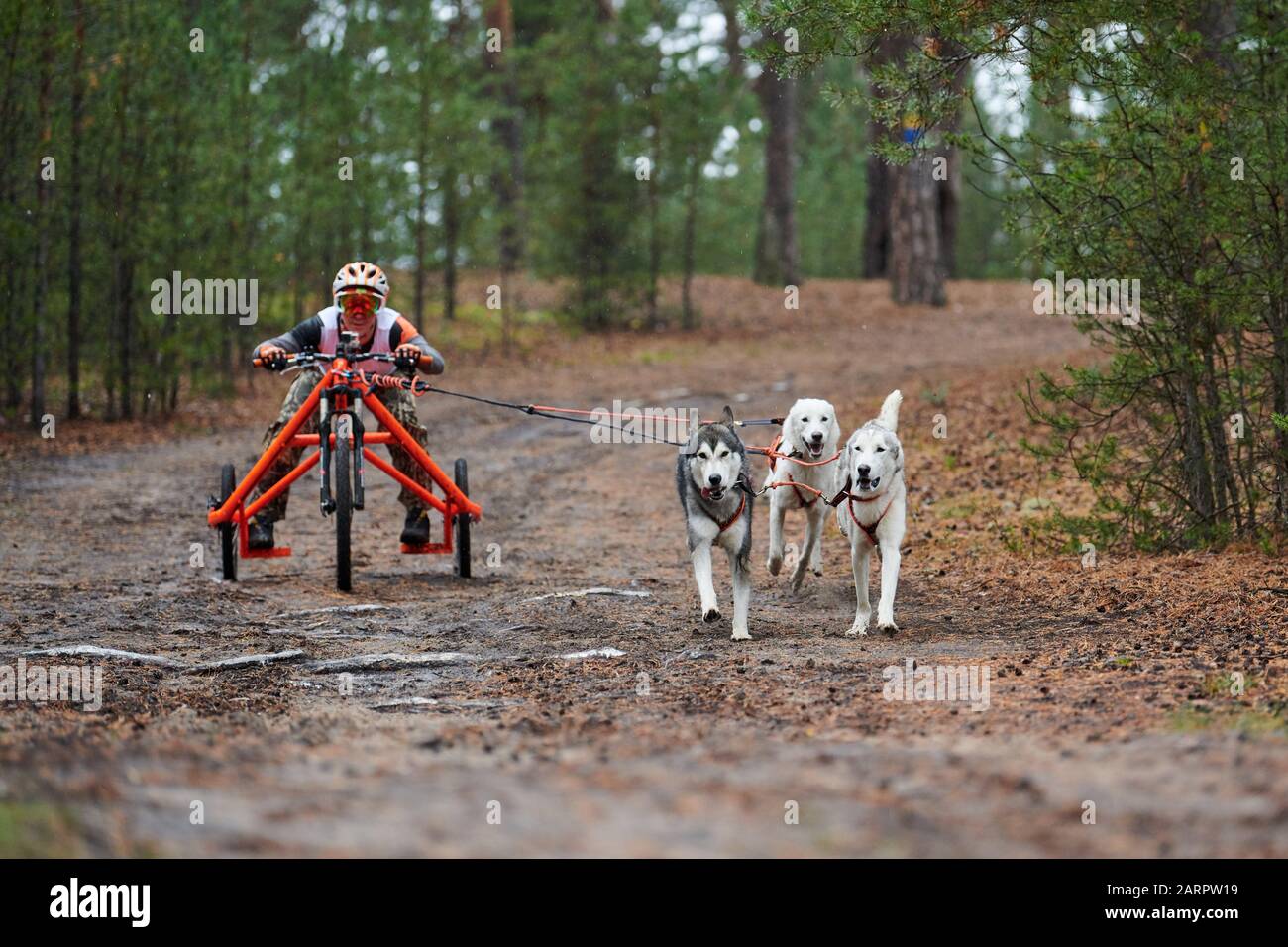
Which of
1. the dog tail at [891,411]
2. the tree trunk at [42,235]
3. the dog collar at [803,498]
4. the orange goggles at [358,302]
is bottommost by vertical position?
the dog collar at [803,498]

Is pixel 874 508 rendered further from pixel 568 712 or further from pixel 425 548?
pixel 425 548

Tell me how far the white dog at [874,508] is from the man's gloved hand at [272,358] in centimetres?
403

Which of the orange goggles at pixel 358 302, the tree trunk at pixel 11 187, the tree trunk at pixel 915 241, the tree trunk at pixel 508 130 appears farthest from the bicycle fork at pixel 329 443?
the tree trunk at pixel 915 241

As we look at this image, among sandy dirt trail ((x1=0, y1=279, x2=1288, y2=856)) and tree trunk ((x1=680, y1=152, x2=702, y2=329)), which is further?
tree trunk ((x1=680, y1=152, x2=702, y2=329))

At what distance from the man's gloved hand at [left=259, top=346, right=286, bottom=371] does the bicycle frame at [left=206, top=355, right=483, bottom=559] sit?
0.97 feet

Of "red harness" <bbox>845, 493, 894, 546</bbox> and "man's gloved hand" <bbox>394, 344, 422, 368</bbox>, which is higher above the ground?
"man's gloved hand" <bbox>394, 344, 422, 368</bbox>

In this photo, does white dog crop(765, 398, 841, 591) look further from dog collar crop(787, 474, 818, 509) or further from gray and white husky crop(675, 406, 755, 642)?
gray and white husky crop(675, 406, 755, 642)

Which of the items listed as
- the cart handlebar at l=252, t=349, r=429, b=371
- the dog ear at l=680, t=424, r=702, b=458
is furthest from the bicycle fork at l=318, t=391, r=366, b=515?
the dog ear at l=680, t=424, r=702, b=458

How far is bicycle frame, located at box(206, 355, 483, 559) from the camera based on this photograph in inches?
390

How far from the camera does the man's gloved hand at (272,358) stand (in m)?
9.80

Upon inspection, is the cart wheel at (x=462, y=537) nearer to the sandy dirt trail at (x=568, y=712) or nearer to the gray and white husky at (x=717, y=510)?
the sandy dirt trail at (x=568, y=712)

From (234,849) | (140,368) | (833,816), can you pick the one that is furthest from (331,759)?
(140,368)

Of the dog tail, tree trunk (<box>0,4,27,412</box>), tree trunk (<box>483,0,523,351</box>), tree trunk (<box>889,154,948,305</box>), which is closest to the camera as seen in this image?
the dog tail
